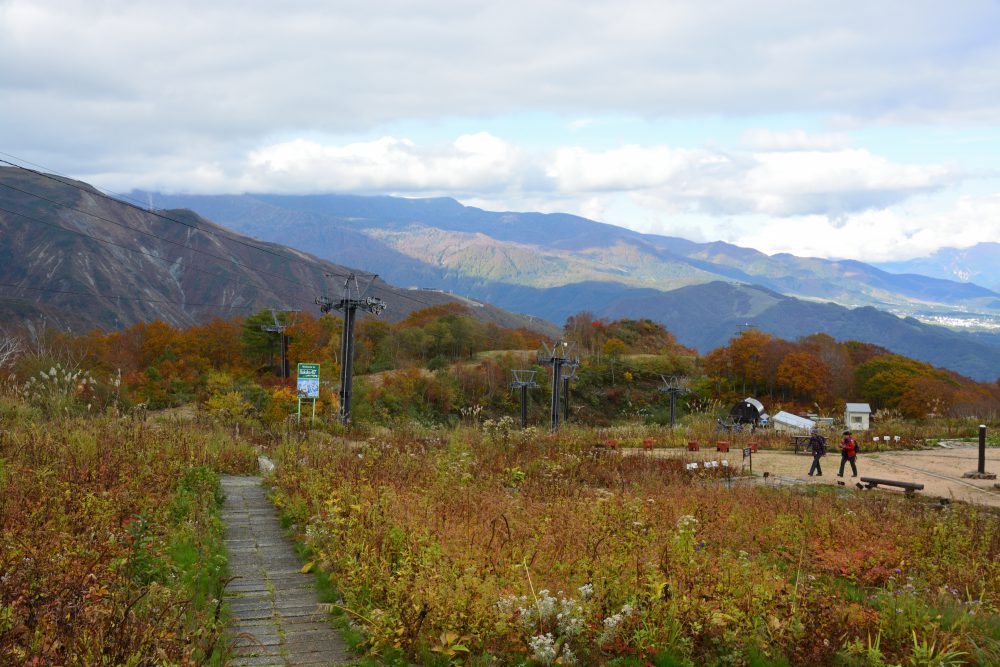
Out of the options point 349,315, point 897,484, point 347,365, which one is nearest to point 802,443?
point 897,484

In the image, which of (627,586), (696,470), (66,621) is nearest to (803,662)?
(627,586)

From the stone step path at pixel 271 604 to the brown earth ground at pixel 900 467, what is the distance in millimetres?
10975

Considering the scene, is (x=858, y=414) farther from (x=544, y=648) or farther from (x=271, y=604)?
(x=544, y=648)

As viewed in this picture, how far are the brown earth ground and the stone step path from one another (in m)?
11.0

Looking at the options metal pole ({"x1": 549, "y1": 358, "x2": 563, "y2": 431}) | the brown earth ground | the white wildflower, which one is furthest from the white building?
the white wildflower

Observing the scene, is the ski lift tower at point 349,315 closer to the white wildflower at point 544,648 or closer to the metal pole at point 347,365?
the metal pole at point 347,365

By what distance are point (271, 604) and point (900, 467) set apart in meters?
19.0

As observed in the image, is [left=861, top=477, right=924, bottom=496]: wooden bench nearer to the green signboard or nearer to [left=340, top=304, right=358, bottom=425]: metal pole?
the green signboard

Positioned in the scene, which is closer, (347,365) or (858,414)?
(347,365)

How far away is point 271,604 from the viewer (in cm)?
715

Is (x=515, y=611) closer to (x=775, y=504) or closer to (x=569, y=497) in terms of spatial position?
(x=569, y=497)

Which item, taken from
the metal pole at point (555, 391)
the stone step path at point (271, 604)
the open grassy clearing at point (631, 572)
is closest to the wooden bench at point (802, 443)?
the open grassy clearing at point (631, 572)

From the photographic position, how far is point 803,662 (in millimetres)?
6270

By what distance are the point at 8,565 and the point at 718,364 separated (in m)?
91.1
